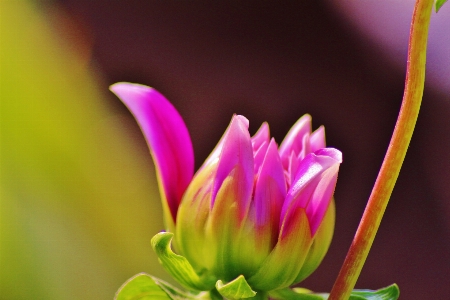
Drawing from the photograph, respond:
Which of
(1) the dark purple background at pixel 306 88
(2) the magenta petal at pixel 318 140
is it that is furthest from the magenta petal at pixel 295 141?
(1) the dark purple background at pixel 306 88

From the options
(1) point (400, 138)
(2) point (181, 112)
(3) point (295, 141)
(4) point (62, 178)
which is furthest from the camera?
(2) point (181, 112)

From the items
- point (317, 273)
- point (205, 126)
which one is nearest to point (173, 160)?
point (205, 126)

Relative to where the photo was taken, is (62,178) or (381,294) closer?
(381,294)

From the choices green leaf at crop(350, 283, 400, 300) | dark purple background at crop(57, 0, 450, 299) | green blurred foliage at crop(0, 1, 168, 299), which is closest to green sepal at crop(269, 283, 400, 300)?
green leaf at crop(350, 283, 400, 300)

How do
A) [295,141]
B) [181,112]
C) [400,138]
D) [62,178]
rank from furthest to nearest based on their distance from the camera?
[181,112], [62,178], [295,141], [400,138]

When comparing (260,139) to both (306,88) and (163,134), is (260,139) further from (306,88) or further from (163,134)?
(306,88)

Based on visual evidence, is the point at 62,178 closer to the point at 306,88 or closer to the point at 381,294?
the point at 306,88

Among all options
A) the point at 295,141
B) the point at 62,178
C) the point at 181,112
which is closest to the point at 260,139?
the point at 295,141

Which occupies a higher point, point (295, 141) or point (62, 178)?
point (295, 141)

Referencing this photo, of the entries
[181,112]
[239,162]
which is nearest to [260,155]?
[239,162]
